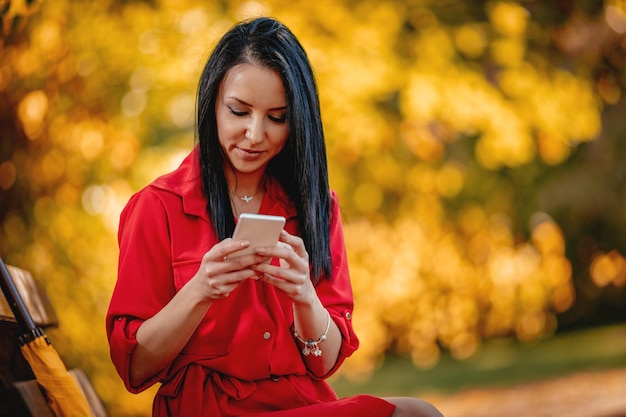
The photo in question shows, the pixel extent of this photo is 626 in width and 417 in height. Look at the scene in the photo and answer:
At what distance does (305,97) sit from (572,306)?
885 cm

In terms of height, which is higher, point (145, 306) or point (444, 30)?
point (444, 30)

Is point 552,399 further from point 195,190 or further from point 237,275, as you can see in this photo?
point 237,275

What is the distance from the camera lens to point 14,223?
5344mm

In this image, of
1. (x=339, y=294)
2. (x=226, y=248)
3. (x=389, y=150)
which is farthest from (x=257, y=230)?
(x=389, y=150)

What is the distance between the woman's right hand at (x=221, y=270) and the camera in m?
2.05

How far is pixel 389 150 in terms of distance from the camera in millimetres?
8203

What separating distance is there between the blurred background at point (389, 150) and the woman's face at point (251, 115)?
1.38m

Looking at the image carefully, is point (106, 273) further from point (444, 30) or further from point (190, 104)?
point (444, 30)

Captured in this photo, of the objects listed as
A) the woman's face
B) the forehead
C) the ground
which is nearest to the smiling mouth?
the woman's face

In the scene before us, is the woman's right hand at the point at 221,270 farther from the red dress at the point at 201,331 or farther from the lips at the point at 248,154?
the lips at the point at 248,154

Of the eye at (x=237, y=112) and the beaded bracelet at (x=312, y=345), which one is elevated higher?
the eye at (x=237, y=112)

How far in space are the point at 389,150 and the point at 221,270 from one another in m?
6.24

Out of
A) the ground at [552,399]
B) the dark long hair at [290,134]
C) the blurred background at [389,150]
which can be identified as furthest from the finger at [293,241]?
the ground at [552,399]

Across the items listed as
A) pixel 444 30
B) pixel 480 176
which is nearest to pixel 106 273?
pixel 444 30
